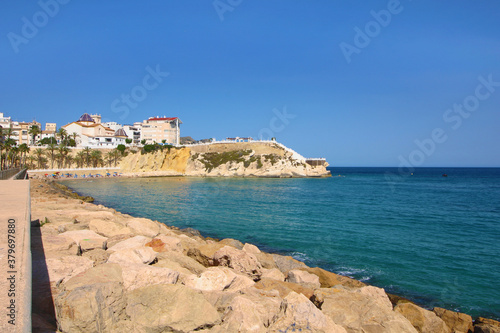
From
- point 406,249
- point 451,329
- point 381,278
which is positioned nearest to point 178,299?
point 451,329

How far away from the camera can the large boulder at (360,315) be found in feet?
21.0

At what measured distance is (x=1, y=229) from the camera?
271 inches

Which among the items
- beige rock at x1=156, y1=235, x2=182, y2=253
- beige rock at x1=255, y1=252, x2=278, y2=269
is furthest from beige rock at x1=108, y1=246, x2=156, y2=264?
beige rock at x1=255, y1=252, x2=278, y2=269

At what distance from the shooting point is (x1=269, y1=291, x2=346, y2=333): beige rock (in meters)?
5.42

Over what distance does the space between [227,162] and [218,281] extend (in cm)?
7737

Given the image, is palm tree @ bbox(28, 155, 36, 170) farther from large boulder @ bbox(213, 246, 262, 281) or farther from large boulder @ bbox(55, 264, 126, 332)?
large boulder @ bbox(55, 264, 126, 332)

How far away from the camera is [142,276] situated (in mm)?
6219

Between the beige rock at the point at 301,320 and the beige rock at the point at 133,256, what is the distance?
148 inches

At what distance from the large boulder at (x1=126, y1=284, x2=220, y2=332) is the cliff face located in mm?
76036

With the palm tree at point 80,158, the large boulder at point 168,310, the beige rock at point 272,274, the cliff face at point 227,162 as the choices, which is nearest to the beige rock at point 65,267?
the large boulder at point 168,310

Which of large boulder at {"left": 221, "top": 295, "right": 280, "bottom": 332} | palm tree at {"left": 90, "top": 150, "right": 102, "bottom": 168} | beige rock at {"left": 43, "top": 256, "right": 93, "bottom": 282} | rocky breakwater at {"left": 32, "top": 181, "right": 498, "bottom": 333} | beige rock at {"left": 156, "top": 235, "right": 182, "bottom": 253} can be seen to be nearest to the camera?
rocky breakwater at {"left": 32, "top": 181, "right": 498, "bottom": 333}

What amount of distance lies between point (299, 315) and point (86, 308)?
337 centimetres

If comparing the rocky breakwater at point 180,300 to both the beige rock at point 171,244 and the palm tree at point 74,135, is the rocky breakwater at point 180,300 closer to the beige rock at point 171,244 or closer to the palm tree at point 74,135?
the beige rock at point 171,244

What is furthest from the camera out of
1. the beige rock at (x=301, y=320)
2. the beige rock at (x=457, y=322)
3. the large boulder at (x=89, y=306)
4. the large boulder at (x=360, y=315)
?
the beige rock at (x=457, y=322)
